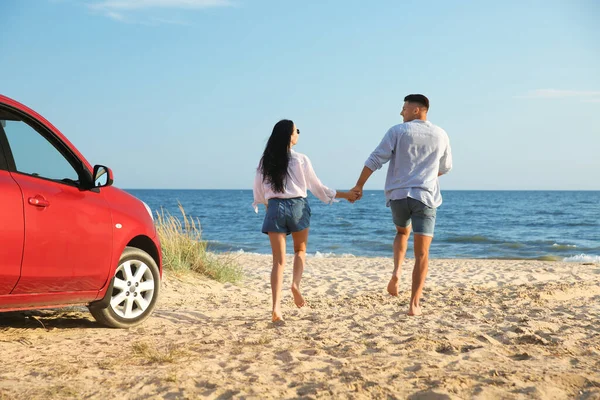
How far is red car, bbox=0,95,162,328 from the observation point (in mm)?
4660

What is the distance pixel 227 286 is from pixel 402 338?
18.7 feet

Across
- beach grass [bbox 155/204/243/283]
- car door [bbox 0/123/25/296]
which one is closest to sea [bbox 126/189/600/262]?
beach grass [bbox 155/204/243/283]

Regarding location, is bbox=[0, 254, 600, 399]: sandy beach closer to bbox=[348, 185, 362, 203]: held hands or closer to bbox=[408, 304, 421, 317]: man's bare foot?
bbox=[408, 304, 421, 317]: man's bare foot

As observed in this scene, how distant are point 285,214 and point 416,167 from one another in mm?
1415

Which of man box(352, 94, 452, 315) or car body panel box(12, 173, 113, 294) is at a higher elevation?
man box(352, 94, 452, 315)

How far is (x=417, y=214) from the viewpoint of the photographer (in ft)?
21.3

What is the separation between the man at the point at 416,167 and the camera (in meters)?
6.44

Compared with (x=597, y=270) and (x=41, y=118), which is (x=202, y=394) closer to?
(x=41, y=118)

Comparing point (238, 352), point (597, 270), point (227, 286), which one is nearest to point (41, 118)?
point (238, 352)

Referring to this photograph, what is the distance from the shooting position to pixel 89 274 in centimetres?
531

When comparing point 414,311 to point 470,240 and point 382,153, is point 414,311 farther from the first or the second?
point 470,240

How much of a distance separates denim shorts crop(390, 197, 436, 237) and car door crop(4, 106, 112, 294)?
2.82 m

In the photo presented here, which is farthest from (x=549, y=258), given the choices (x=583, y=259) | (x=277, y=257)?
(x=277, y=257)

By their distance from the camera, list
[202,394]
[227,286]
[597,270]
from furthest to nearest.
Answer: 1. [597,270]
2. [227,286]
3. [202,394]
